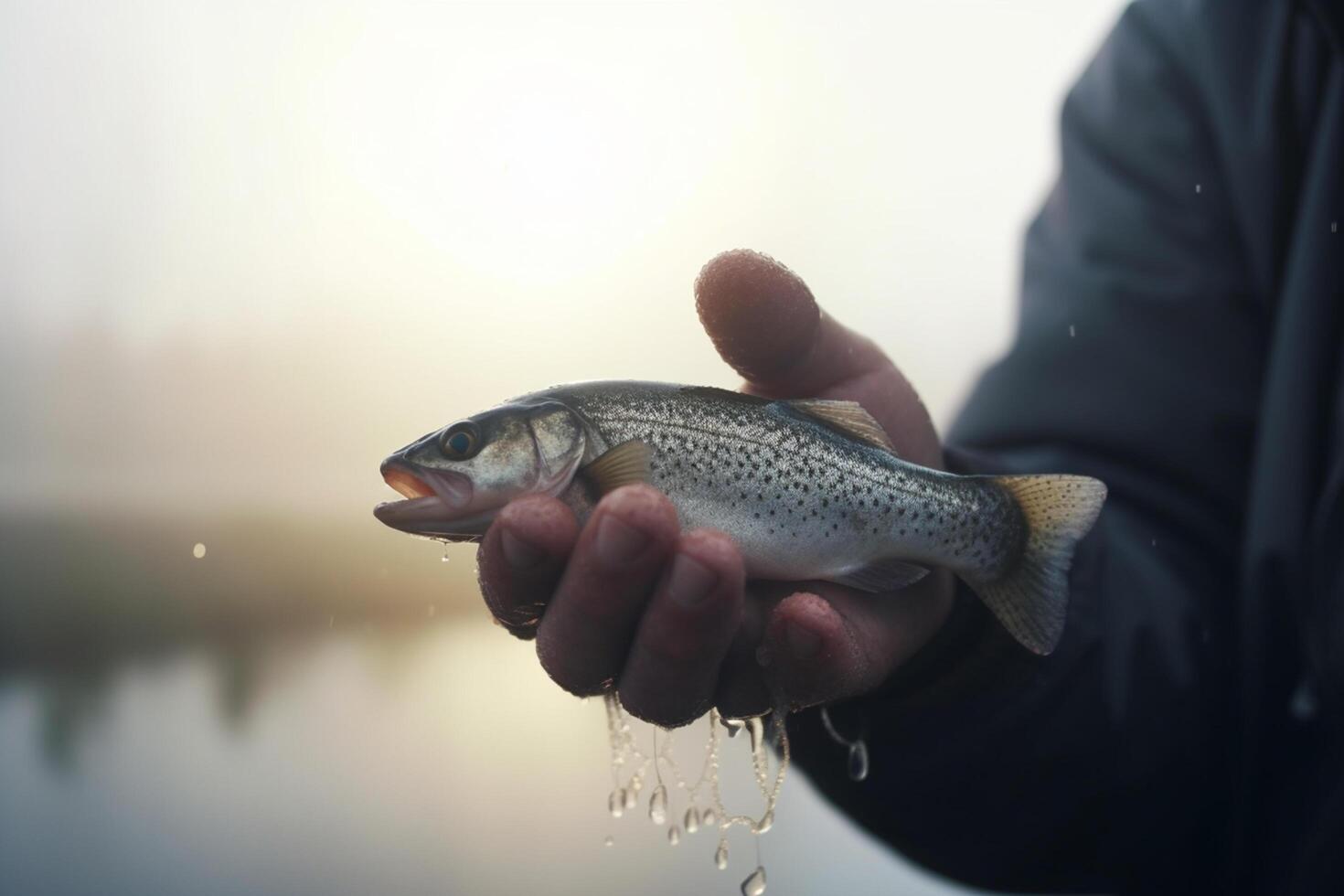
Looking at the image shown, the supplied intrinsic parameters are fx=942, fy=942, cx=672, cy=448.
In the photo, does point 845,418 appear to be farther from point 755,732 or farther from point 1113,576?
point 1113,576

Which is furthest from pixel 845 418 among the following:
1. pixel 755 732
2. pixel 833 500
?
pixel 755 732

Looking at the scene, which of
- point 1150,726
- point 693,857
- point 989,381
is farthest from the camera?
point 693,857

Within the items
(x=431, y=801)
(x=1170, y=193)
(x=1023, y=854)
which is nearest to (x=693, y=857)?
(x=431, y=801)

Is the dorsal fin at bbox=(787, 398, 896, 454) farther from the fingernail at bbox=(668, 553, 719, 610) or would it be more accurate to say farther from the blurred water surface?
the blurred water surface

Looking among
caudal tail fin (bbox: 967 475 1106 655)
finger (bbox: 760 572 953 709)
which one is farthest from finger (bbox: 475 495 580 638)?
caudal tail fin (bbox: 967 475 1106 655)

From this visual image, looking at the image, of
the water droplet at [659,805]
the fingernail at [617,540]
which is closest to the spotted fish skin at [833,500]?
the fingernail at [617,540]

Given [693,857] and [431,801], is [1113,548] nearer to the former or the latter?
[693,857]

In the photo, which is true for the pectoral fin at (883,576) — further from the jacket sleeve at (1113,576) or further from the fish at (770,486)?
the jacket sleeve at (1113,576)
